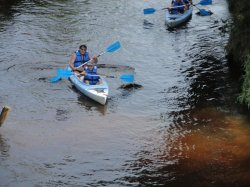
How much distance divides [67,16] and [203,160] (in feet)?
52.4

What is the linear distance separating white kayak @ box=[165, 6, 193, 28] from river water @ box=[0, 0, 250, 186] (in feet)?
1.48

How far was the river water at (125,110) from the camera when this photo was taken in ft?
44.9

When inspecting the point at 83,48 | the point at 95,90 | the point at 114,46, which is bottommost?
the point at 95,90

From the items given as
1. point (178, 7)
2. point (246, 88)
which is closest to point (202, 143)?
point (246, 88)

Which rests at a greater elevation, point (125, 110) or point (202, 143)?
point (202, 143)

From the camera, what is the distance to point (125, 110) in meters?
17.4

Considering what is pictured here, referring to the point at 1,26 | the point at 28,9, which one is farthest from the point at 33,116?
the point at 28,9

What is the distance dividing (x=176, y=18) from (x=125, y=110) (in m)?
10.6

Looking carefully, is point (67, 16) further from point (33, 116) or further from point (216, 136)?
point (216, 136)

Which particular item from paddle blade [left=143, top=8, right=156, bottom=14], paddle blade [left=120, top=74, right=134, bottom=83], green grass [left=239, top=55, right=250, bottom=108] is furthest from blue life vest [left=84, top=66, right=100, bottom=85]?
paddle blade [left=143, top=8, right=156, bottom=14]

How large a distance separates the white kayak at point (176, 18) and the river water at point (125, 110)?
45cm

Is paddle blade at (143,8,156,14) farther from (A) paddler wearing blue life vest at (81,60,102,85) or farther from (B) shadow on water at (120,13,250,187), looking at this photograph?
(A) paddler wearing blue life vest at (81,60,102,85)

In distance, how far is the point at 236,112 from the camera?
17.2m

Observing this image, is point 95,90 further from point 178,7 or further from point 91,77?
point 178,7
